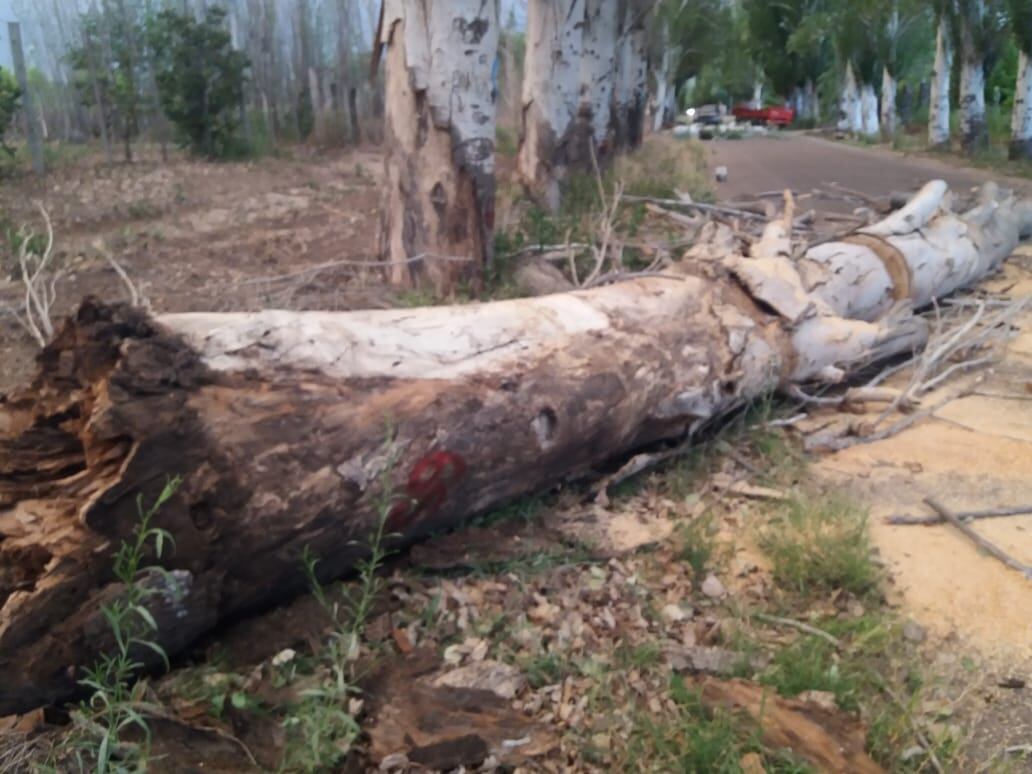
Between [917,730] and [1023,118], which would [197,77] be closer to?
[917,730]

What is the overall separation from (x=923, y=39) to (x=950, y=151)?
12.3m

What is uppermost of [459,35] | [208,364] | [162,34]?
[162,34]

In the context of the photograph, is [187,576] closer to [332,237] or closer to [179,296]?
[179,296]

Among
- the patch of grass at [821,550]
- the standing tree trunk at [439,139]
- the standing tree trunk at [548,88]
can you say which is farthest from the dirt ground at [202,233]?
the patch of grass at [821,550]

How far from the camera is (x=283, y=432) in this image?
8.13 feet

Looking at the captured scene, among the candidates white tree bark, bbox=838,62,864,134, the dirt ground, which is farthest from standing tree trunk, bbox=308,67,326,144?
white tree bark, bbox=838,62,864,134

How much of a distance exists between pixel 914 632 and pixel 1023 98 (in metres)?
16.1

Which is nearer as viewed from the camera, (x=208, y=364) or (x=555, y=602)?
(x=208, y=364)

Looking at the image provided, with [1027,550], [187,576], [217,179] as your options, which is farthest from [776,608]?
[217,179]

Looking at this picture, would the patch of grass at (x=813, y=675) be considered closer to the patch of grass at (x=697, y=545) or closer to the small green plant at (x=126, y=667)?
the patch of grass at (x=697, y=545)

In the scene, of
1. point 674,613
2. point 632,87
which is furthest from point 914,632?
point 632,87

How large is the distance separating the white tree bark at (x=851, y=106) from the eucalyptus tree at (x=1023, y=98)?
43.0 feet

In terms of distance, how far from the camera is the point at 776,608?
284cm

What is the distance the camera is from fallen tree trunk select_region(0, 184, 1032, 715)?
7.11ft
